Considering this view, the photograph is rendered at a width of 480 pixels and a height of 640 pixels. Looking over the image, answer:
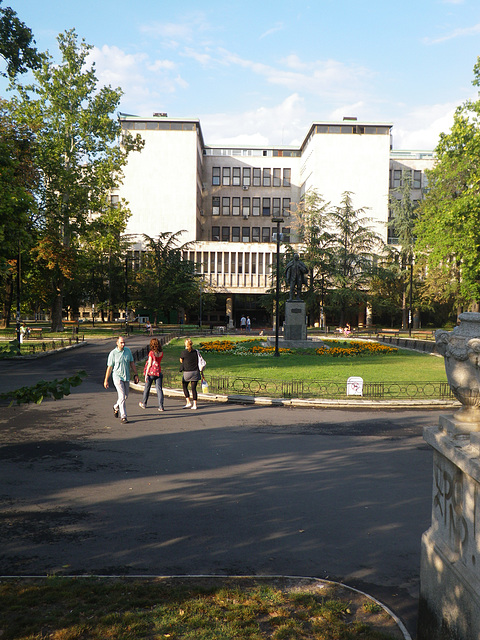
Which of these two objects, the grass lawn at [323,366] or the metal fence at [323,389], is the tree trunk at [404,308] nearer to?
the grass lawn at [323,366]

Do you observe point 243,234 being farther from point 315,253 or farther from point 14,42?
point 14,42

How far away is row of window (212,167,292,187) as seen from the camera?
80.5 meters

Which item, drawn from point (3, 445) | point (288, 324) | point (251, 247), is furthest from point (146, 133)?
point (3, 445)

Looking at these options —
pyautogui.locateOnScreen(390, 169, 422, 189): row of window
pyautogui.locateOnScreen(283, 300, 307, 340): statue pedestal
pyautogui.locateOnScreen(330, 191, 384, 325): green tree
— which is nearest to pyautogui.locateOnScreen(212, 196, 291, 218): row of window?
pyautogui.locateOnScreen(390, 169, 422, 189): row of window

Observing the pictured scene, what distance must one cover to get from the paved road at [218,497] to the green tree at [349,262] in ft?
142

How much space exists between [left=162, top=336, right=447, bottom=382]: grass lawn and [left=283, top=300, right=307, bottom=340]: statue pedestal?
2.91m

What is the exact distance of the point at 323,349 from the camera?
29188 millimetres

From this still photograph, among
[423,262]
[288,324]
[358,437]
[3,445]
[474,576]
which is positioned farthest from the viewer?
[423,262]

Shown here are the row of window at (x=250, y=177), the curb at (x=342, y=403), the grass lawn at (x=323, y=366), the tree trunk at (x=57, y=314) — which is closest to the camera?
the curb at (x=342, y=403)

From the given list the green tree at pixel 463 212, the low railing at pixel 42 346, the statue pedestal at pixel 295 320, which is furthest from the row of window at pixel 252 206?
the statue pedestal at pixel 295 320

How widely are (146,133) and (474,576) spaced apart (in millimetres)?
75078

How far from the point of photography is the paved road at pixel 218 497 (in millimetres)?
5547

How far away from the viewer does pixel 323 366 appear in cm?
2294

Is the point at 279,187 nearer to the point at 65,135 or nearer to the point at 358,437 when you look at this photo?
the point at 65,135
